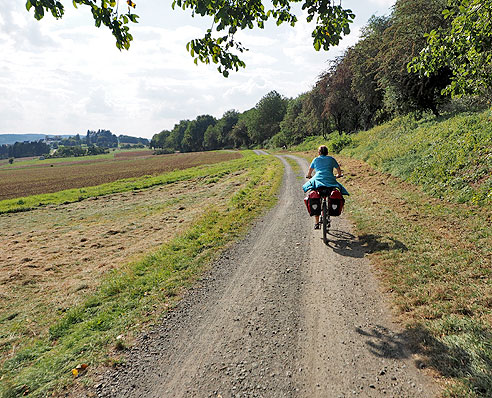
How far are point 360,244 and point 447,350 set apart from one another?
148 inches

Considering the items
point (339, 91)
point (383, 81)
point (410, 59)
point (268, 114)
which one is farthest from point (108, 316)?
point (268, 114)

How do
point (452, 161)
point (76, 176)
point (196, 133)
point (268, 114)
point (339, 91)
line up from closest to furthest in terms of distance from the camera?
point (452, 161)
point (339, 91)
point (76, 176)
point (268, 114)
point (196, 133)

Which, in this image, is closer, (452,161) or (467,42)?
(467,42)

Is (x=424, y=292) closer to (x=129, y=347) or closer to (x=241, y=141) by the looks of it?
(x=129, y=347)

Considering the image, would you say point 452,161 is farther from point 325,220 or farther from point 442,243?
point 325,220

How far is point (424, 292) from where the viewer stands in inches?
168

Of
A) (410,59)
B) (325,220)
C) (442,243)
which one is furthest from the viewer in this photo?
(410,59)

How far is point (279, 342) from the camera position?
372cm

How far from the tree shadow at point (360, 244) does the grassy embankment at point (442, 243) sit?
0.05 metres

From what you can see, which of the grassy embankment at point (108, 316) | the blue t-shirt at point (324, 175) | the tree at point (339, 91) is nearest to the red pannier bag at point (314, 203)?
the blue t-shirt at point (324, 175)

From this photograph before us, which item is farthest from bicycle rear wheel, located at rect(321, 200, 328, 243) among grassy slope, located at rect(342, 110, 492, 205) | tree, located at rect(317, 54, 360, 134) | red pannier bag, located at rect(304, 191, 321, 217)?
tree, located at rect(317, 54, 360, 134)

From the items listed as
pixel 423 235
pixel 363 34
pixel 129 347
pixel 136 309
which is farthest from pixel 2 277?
pixel 363 34

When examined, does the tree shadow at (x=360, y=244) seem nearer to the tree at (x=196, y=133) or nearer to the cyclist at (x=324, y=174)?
the cyclist at (x=324, y=174)

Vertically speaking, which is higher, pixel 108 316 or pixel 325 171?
pixel 325 171
